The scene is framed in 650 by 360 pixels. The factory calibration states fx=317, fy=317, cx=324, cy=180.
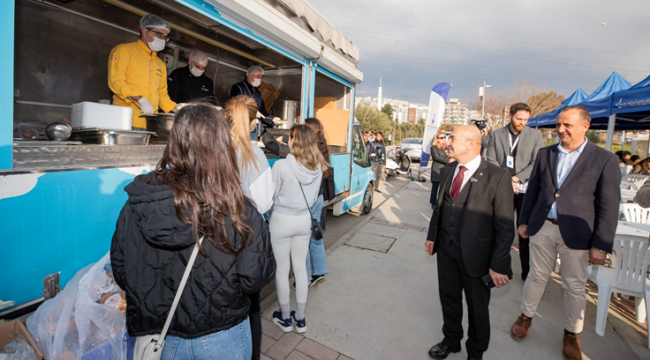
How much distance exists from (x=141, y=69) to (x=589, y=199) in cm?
403

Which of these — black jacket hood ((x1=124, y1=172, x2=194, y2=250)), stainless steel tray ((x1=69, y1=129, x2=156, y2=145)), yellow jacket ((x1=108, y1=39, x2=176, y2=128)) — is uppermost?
yellow jacket ((x1=108, y1=39, x2=176, y2=128))

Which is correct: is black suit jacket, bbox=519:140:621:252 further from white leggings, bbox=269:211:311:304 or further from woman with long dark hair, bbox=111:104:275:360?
woman with long dark hair, bbox=111:104:275:360

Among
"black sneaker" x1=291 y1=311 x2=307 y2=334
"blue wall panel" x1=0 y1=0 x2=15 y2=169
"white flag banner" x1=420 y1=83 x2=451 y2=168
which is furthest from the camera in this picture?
"white flag banner" x1=420 y1=83 x2=451 y2=168

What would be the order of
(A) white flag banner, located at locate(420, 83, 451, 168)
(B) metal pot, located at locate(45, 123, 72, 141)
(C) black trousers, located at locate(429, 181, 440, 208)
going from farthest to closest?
(A) white flag banner, located at locate(420, 83, 451, 168) → (C) black trousers, located at locate(429, 181, 440, 208) → (B) metal pot, located at locate(45, 123, 72, 141)

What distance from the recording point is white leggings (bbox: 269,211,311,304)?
2.57m

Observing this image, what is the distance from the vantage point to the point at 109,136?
7.15 feet

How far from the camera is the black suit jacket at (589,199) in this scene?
232cm

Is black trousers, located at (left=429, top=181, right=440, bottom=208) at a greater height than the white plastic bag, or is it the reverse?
black trousers, located at (left=429, top=181, right=440, bottom=208)

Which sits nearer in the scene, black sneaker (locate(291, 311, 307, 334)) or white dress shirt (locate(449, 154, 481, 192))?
white dress shirt (locate(449, 154, 481, 192))

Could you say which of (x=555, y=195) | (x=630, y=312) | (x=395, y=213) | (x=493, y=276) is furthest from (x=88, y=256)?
(x=395, y=213)

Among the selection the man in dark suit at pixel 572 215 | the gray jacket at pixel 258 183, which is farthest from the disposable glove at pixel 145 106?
the man in dark suit at pixel 572 215

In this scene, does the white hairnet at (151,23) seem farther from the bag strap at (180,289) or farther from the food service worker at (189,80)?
the bag strap at (180,289)

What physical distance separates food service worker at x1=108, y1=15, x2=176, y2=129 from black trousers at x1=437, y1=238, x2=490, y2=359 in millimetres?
2851

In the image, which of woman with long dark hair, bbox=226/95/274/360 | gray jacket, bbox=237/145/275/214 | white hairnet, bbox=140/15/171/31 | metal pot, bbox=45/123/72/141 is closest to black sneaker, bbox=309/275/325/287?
woman with long dark hair, bbox=226/95/274/360
